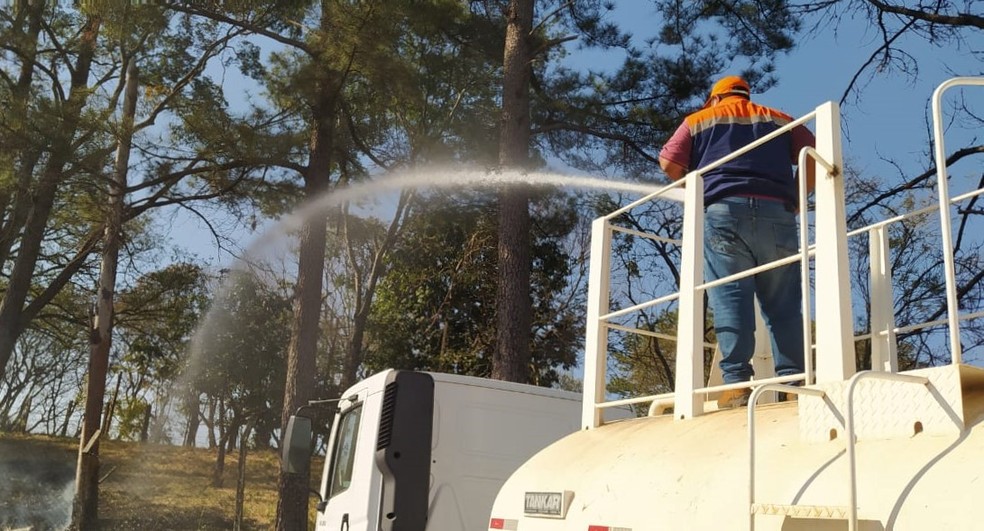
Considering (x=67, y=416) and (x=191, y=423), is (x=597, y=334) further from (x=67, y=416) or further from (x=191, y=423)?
(x=67, y=416)

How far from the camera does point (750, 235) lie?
3984mm

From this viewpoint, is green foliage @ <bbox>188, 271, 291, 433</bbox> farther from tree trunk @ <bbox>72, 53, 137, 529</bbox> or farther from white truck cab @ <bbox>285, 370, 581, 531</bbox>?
white truck cab @ <bbox>285, 370, 581, 531</bbox>

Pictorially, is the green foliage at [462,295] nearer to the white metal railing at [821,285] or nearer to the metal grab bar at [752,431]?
the white metal railing at [821,285]

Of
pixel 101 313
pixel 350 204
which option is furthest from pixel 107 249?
pixel 350 204

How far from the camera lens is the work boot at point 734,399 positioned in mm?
3633

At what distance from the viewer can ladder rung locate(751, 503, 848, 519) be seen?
216cm

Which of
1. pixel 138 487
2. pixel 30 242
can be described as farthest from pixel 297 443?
pixel 138 487

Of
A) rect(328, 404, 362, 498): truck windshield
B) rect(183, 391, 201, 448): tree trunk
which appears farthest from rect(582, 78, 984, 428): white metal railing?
rect(183, 391, 201, 448): tree trunk

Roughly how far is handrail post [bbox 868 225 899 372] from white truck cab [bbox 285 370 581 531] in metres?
2.85

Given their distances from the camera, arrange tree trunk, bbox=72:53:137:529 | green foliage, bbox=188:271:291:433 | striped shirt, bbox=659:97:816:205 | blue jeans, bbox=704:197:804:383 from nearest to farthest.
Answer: blue jeans, bbox=704:197:804:383
striped shirt, bbox=659:97:816:205
tree trunk, bbox=72:53:137:529
green foliage, bbox=188:271:291:433

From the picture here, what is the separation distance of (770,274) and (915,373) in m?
1.62

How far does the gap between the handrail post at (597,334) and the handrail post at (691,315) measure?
0.56 meters

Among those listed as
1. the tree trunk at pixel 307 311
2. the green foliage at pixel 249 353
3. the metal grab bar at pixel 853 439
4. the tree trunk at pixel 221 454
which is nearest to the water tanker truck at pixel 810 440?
the metal grab bar at pixel 853 439

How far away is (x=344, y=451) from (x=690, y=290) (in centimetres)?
345
